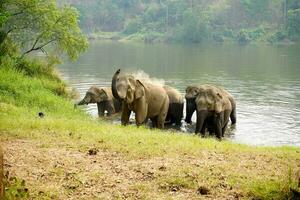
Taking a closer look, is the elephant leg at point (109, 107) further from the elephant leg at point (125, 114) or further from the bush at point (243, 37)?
the bush at point (243, 37)

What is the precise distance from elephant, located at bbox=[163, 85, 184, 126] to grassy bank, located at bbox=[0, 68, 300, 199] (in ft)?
30.4

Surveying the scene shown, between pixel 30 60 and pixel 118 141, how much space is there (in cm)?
1606

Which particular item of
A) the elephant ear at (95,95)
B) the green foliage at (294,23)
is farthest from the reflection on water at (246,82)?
the green foliage at (294,23)

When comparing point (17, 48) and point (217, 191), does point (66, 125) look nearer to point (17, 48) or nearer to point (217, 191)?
point (217, 191)

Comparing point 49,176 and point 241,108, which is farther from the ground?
point 49,176

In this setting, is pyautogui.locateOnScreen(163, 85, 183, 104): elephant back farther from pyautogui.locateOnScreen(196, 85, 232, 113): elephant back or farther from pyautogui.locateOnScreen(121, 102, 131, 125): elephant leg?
pyautogui.locateOnScreen(121, 102, 131, 125): elephant leg

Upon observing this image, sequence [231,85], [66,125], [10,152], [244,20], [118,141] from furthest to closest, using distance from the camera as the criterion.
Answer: [244,20] → [231,85] → [66,125] → [118,141] → [10,152]

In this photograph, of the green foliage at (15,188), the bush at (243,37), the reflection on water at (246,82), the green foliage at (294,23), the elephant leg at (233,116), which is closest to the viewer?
the green foliage at (15,188)

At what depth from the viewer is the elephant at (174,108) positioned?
2144 cm

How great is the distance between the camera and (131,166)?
8688 millimetres

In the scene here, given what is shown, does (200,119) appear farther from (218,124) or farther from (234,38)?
(234,38)

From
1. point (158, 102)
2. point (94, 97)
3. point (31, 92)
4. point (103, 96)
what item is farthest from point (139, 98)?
point (94, 97)

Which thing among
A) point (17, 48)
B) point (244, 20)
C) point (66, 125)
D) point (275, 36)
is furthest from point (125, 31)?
point (66, 125)

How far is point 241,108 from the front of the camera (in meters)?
26.2
